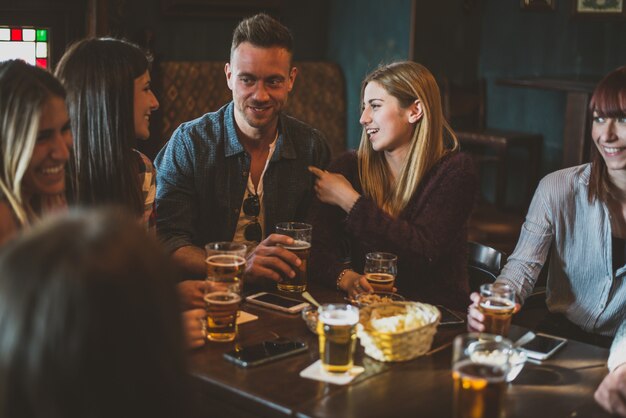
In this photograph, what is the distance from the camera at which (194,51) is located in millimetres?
5406

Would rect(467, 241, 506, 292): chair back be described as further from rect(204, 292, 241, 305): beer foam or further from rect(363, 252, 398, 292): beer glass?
rect(204, 292, 241, 305): beer foam

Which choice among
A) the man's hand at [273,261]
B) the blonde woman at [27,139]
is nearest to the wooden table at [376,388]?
the man's hand at [273,261]

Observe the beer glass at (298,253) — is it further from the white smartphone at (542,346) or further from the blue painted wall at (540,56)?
the blue painted wall at (540,56)

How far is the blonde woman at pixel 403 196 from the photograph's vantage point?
2664 mm

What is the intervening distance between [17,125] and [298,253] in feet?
2.79

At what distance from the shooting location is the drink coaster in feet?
5.75

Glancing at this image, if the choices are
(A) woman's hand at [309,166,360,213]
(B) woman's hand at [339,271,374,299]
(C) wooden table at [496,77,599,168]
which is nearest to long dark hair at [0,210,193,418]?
(B) woman's hand at [339,271,374,299]

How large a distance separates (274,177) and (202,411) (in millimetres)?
1343

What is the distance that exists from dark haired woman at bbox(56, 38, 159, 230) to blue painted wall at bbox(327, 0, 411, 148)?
3921 millimetres

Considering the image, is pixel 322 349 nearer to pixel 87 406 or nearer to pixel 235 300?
pixel 235 300

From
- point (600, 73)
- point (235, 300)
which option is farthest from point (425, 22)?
point (235, 300)

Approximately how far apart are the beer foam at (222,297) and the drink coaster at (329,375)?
0.26 meters

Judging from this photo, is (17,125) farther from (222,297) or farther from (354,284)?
(354,284)

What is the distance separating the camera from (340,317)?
→ 6.00 feet
